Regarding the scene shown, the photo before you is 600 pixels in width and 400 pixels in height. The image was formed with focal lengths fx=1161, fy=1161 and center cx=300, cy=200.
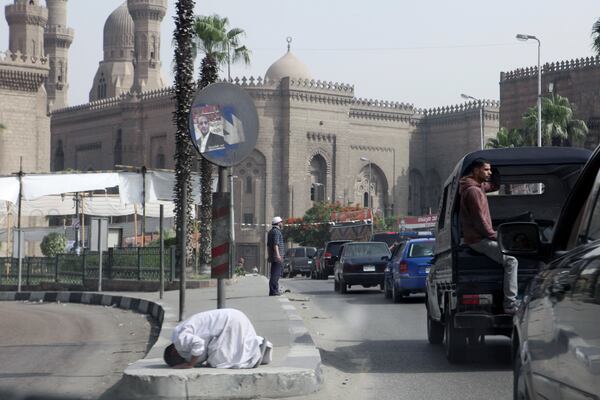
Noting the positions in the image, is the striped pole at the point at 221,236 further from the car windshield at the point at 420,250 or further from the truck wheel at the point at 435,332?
the car windshield at the point at 420,250

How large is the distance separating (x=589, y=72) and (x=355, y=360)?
194 ft

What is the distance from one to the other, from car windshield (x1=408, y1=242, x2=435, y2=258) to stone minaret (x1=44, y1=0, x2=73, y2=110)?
95.9 m

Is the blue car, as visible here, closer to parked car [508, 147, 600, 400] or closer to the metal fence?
the metal fence

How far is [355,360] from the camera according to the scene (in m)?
10.7

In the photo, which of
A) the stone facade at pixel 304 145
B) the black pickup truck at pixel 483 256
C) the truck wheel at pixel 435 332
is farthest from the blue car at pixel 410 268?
the stone facade at pixel 304 145

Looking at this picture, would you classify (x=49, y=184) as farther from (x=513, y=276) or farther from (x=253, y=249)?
(x=253, y=249)

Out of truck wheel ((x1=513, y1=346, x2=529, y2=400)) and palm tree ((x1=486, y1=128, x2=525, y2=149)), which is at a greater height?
palm tree ((x1=486, y1=128, x2=525, y2=149))

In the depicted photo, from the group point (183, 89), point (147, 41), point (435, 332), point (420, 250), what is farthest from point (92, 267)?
point (147, 41)

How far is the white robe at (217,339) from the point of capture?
8.41 metres

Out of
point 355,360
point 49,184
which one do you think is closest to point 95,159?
point 49,184

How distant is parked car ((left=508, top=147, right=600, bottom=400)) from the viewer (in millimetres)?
3463

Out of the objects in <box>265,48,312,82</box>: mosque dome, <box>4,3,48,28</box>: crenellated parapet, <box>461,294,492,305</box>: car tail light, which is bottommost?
<box>461,294,492,305</box>: car tail light

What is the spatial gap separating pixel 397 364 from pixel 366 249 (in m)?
16.9

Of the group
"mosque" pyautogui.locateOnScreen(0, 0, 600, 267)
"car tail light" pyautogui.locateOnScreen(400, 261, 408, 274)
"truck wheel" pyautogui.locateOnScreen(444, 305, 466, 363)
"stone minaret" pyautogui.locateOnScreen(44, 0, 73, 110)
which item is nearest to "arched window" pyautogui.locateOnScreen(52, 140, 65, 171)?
"mosque" pyautogui.locateOnScreen(0, 0, 600, 267)
